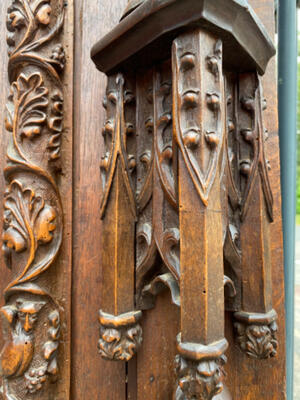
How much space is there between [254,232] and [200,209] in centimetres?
13

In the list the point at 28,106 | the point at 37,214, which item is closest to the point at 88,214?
the point at 37,214

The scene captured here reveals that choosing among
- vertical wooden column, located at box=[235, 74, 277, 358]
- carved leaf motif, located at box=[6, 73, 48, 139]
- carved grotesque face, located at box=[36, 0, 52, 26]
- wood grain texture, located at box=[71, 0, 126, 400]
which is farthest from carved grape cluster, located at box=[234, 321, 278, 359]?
carved grotesque face, located at box=[36, 0, 52, 26]

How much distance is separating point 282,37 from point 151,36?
16.2 inches

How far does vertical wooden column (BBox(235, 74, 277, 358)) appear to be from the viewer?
0.41 metres

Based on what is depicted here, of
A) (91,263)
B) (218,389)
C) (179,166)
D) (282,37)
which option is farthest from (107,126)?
(282,37)

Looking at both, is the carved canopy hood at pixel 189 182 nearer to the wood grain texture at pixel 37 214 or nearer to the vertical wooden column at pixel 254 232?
the vertical wooden column at pixel 254 232

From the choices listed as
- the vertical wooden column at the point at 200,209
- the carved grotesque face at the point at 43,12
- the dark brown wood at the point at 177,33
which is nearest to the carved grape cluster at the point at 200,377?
the vertical wooden column at the point at 200,209

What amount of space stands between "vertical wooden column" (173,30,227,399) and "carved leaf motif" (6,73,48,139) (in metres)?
0.25

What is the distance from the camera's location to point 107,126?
430 millimetres

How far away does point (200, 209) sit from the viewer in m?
0.33

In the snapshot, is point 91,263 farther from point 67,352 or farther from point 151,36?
point 151,36

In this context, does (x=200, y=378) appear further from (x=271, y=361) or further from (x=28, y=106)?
(x=28, y=106)

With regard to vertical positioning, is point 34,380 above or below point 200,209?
below

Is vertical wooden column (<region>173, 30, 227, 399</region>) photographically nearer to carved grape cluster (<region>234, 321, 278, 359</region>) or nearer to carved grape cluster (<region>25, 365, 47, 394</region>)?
carved grape cluster (<region>234, 321, 278, 359</region>)
